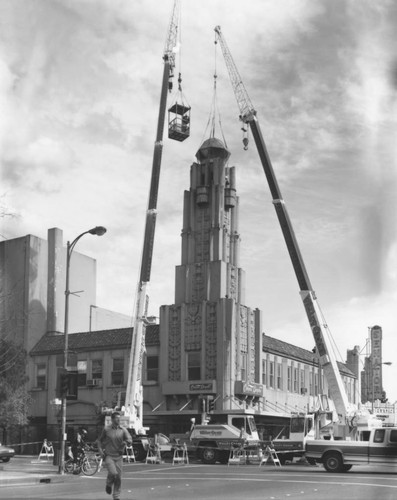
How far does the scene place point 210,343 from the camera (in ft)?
189

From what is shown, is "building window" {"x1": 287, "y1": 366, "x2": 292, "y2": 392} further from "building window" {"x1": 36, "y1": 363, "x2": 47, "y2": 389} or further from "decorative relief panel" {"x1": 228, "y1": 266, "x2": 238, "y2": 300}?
"building window" {"x1": 36, "y1": 363, "x2": 47, "y2": 389}

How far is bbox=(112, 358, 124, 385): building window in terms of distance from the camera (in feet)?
199

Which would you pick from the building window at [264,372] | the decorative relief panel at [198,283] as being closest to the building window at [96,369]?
the decorative relief panel at [198,283]

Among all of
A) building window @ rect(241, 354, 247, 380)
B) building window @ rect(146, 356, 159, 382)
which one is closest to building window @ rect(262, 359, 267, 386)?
building window @ rect(241, 354, 247, 380)

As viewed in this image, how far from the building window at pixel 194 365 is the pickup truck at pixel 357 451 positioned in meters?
25.7

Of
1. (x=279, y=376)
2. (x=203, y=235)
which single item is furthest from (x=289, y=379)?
(x=203, y=235)

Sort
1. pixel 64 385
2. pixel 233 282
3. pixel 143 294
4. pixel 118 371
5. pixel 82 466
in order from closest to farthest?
pixel 64 385, pixel 82 466, pixel 143 294, pixel 118 371, pixel 233 282

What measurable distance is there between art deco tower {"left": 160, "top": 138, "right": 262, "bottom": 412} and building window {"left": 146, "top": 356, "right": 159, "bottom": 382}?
0.89m

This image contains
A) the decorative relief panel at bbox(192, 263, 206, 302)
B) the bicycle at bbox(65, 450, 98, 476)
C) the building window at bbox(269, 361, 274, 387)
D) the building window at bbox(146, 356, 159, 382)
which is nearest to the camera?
the bicycle at bbox(65, 450, 98, 476)

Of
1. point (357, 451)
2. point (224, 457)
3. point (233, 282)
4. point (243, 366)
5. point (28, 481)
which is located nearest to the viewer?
point (28, 481)

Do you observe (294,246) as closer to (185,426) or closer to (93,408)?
(185,426)

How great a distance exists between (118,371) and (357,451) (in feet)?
105

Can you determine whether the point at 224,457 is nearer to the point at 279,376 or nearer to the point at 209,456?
the point at 209,456

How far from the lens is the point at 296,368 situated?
68562 mm
